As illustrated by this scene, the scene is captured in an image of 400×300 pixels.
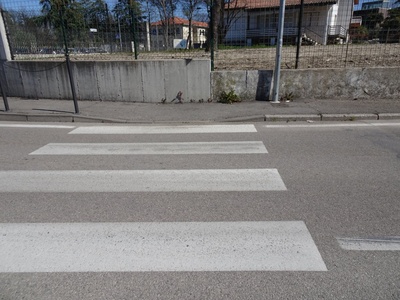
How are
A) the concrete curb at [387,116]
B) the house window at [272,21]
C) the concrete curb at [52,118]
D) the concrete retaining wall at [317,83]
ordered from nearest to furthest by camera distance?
the concrete curb at [387,116], the concrete curb at [52,118], the concrete retaining wall at [317,83], the house window at [272,21]

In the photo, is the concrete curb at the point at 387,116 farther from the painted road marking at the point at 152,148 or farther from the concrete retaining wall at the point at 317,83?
the painted road marking at the point at 152,148

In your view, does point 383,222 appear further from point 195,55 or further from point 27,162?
point 195,55

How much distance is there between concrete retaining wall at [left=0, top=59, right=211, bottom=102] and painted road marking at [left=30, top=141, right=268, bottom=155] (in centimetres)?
423

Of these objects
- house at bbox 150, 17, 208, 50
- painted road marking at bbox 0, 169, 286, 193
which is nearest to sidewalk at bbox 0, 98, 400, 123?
house at bbox 150, 17, 208, 50

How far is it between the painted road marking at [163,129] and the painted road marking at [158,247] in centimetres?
404

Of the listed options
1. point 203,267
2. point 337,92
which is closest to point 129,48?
point 337,92

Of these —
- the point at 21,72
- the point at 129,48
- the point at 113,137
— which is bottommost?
the point at 113,137

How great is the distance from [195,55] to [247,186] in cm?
699

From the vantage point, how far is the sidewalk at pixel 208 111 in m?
7.91

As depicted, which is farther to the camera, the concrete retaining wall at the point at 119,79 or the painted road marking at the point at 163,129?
the concrete retaining wall at the point at 119,79

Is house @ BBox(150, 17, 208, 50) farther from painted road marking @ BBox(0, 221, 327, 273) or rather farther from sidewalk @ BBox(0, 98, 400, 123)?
painted road marking @ BBox(0, 221, 327, 273)

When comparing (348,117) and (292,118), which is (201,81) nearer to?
(292,118)

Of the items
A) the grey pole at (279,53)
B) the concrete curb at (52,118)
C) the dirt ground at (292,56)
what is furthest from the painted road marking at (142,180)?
the dirt ground at (292,56)

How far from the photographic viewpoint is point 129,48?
1017 cm
